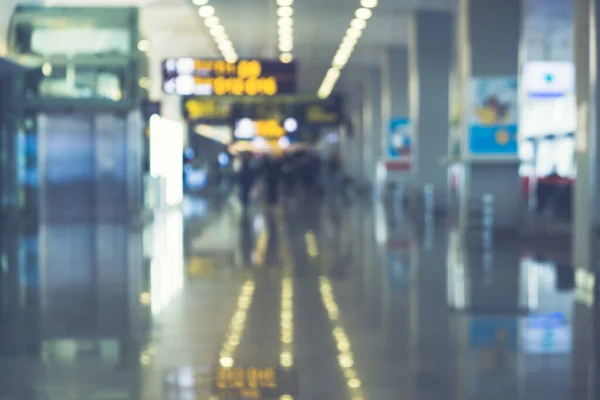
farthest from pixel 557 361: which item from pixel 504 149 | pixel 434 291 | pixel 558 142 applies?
pixel 558 142

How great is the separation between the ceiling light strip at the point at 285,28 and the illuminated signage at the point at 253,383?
56.3 ft


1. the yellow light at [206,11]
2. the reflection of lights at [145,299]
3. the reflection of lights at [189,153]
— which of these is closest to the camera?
the reflection of lights at [145,299]

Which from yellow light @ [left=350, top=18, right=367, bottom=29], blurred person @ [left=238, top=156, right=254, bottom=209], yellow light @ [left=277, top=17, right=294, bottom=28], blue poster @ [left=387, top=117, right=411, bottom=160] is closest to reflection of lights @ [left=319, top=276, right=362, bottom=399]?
yellow light @ [left=277, top=17, right=294, bottom=28]

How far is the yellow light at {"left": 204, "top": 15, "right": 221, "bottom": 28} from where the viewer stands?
26.4 metres

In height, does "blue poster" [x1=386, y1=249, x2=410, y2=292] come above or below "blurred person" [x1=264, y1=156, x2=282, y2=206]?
below

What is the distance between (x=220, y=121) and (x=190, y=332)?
34.8 m

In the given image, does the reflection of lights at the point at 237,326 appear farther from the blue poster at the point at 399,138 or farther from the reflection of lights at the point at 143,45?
the blue poster at the point at 399,138

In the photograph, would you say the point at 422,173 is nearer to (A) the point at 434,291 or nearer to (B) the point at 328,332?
(A) the point at 434,291

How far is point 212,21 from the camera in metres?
26.9

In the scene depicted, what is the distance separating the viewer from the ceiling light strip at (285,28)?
80.9 feet

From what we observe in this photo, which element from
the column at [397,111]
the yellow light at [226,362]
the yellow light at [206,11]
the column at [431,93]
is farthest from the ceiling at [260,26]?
the yellow light at [226,362]

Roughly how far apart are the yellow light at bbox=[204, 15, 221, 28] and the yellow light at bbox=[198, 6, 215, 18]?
0.20 metres

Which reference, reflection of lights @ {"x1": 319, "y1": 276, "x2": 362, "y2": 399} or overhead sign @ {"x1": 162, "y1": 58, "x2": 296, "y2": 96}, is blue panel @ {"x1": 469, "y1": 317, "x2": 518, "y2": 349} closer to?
reflection of lights @ {"x1": 319, "y1": 276, "x2": 362, "y2": 399}

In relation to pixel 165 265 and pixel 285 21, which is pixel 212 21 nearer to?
pixel 285 21
